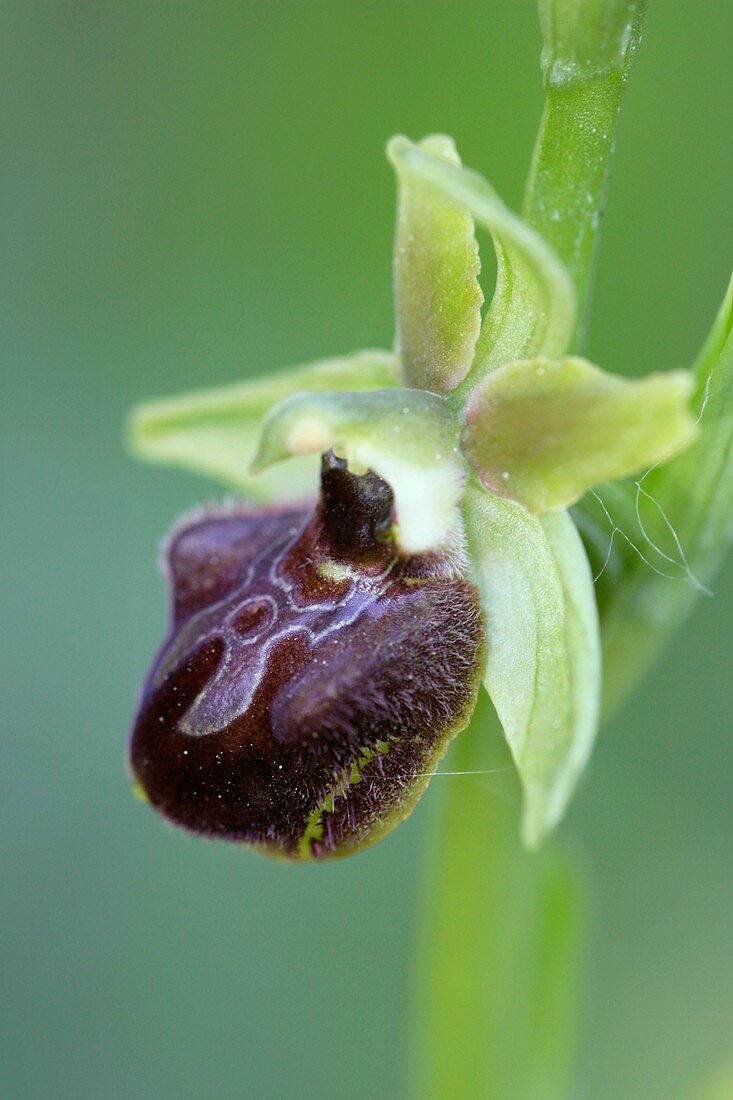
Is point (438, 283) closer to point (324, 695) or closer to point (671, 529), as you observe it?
point (671, 529)

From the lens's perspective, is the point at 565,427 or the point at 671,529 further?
the point at 671,529

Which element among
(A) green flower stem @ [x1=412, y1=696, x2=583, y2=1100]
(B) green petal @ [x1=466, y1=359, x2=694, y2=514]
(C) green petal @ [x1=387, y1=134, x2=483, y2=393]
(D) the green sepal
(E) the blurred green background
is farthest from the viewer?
(E) the blurred green background

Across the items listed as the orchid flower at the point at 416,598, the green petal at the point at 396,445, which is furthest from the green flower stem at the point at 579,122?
the green petal at the point at 396,445

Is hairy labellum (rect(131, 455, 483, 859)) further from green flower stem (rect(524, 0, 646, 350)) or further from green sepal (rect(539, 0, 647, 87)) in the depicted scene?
green sepal (rect(539, 0, 647, 87))

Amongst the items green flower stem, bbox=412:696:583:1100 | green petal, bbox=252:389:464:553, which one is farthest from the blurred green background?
green petal, bbox=252:389:464:553

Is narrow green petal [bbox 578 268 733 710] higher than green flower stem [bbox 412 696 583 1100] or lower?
higher

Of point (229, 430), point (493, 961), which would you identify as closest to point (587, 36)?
point (229, 430)

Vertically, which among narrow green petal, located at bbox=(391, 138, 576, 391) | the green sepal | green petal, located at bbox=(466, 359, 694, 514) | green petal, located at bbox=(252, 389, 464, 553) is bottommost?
green petal, located at bbox=(252, 389, 464, 553)

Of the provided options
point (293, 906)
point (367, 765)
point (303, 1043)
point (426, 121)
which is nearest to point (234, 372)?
point (426, 121)
